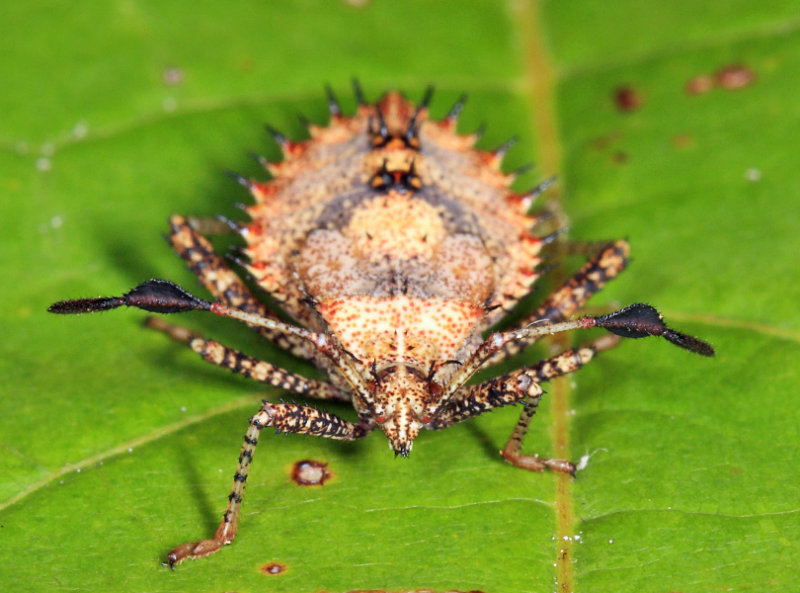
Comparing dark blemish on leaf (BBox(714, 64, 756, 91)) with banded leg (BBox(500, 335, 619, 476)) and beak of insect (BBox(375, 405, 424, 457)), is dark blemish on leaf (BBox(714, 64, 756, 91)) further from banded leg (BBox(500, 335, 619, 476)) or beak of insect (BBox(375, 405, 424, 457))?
beak of insect (BBox(375, 405, 424, 457))

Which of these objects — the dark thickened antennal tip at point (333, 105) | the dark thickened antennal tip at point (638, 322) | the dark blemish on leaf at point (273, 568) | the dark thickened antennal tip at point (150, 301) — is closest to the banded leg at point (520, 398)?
the dark thickened antennal tip at point (638, 322)

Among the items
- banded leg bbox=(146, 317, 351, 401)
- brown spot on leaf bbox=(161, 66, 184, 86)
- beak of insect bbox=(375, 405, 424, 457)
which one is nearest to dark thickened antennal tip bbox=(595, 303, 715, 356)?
beak of insect bbox=(375, 405, 424, 457)

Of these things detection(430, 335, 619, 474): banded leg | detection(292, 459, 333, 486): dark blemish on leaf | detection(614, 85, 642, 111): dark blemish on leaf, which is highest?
detection(614, 85, 642, 111): dark blemish on leaf

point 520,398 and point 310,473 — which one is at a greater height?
point 520,398

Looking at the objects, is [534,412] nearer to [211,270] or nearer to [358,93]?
[211,270]

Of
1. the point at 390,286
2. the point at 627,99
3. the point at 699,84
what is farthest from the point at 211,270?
the point at 699,84

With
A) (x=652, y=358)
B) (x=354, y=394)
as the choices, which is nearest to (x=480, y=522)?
(x=354, y=394)

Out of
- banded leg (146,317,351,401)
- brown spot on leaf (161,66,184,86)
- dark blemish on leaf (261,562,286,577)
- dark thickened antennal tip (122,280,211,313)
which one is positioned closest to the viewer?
dark blemish on leaf (261,562,286,577)
